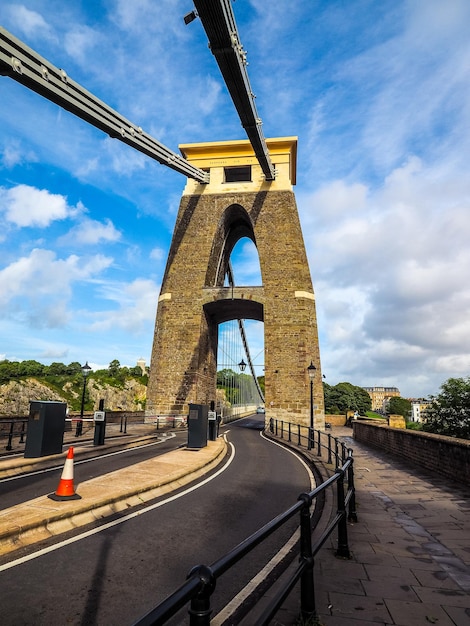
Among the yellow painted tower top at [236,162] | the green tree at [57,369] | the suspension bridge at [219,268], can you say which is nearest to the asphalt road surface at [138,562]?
the suspension bridge at [219,268]

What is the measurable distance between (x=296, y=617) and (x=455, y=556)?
2.60 meters

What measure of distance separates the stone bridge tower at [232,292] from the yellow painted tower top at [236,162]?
0.26 feet

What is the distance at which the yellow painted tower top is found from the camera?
99.2 ft

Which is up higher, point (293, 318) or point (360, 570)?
point (293, 318)

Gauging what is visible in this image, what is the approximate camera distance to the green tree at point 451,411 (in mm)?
24781

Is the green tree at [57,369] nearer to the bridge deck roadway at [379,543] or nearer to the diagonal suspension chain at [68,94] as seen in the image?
the diagonal suspension chain at [68,94]

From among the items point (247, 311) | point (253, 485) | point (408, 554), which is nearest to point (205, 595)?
point (408, 554)

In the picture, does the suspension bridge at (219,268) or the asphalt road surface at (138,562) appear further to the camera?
the suspension bridge at (219,268)

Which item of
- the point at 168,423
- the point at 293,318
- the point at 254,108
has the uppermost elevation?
the point at 254,108

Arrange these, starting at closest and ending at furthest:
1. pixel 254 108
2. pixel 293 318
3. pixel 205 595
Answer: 1. pixel 205 595
2. pixel 254 108
3. pixel 293 318

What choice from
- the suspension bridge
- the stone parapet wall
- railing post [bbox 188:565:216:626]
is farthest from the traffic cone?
the suspension bridge

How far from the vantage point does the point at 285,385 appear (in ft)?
82.5

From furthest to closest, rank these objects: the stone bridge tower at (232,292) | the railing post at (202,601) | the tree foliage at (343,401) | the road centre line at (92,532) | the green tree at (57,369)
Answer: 1. the green tree at (57,369)
2. the tree foliage at (343,401)
3. the stone bridge tower at (232,292)
4. the road centre line at (92,532)
5. the railing post at (202,601)

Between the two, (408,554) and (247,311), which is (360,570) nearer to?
(408,554)
